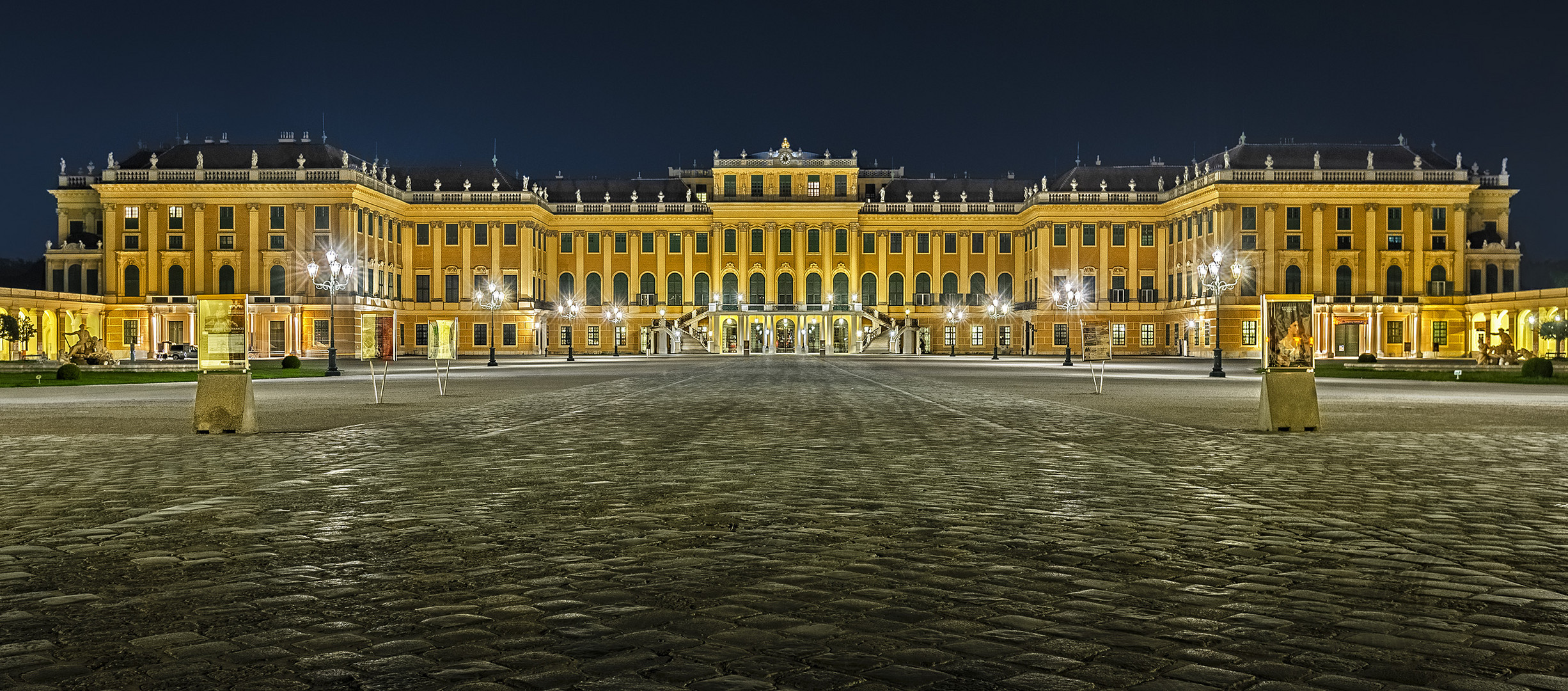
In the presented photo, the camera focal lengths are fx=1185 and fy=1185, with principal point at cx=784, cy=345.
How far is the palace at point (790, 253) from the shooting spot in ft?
250

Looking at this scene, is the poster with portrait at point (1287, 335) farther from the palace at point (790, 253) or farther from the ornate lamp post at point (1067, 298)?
the ornate lamp post at point (1067, 298)

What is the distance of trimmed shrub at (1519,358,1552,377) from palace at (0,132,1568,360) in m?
32.2

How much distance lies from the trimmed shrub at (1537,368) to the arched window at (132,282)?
76485mm

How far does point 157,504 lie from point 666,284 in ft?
289

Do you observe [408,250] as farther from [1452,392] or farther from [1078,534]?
[1078,534]

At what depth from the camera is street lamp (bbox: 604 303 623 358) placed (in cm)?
9231

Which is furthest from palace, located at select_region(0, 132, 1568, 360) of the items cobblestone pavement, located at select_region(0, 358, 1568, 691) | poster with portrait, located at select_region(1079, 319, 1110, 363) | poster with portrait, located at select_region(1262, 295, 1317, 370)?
cobblestone pavement, located at select_region(0, 358, 1568, 691)

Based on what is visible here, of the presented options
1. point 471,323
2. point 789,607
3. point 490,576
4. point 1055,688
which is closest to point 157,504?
point 490,576

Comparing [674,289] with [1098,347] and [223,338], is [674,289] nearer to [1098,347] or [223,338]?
[1098,347]

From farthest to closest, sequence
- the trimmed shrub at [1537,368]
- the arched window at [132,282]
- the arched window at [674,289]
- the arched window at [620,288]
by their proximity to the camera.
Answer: the arched window at [674,289]
the arched window at [620,288]
the arched window at [132,282]
the trimmed shrub at [1537,368]

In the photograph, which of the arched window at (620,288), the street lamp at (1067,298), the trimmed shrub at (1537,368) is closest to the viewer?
the trimmed shrub at (1537,368)

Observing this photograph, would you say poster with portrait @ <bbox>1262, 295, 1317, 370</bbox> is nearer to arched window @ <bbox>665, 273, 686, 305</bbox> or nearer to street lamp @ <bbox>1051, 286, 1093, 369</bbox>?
street lamp @ <bbox>1051, 286, 1093, 369</bbox>

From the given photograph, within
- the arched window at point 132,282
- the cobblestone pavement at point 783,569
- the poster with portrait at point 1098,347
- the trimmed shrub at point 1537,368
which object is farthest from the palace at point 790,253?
the cobblestone pavement at point 783,569

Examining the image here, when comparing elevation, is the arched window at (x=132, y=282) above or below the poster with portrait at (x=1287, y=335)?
above
